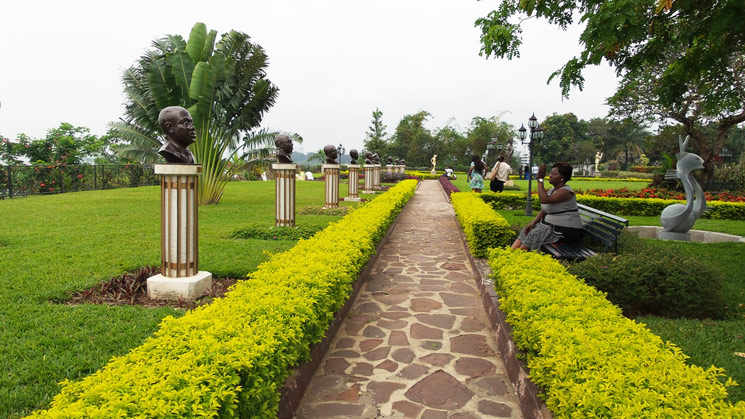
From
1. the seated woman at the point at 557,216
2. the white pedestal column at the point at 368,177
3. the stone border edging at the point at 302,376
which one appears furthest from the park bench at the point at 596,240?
the white pedestal column at the point at 368,177

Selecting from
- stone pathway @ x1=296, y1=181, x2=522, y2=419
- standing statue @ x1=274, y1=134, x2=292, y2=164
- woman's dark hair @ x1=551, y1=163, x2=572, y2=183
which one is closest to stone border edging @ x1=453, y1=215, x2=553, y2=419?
stone pathway @ x1=296, y1=181, x2=522, y2=419

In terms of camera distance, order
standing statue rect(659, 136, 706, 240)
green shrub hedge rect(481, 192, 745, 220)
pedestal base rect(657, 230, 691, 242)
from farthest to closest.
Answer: green shrub hedge rect(481, 192, 745, 220) < pedestal base rect(657, 230, 691, 242) < standing statue rect(659, 136, 706, 240)

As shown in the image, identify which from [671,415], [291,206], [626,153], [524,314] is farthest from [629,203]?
[626,153]

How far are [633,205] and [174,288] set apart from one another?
48.5 ft

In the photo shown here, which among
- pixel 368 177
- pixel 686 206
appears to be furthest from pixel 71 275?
pixel 368 177

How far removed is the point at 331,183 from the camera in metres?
13.3

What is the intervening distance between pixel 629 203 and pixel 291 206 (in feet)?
38.7

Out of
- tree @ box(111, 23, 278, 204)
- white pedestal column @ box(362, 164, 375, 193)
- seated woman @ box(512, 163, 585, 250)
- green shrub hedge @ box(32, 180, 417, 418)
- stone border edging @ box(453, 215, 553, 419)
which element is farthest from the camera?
white pedestal column @ box(362, 164, 375, 193)

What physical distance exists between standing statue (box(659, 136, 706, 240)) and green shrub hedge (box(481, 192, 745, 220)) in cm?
506

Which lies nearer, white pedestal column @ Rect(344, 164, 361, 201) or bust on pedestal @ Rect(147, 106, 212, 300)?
bust on pedestal @ Rect(147, 106, 212, 300)

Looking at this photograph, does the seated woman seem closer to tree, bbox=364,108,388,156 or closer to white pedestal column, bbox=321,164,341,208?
white pedestal column, bbox=321,164,341,208

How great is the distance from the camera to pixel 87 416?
1.63m

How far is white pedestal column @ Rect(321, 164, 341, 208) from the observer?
1327cm

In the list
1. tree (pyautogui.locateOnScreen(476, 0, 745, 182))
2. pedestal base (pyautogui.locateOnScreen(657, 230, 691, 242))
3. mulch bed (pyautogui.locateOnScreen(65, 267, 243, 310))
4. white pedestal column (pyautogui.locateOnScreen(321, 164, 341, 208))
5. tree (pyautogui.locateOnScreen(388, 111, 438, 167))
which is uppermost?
tree (pyautogui.locateOnScreen(388, 111, 438, 167))
